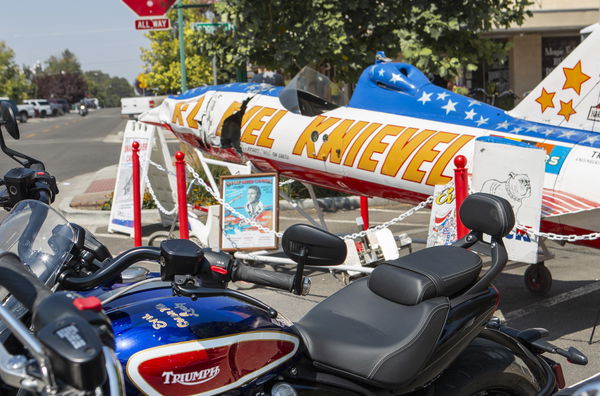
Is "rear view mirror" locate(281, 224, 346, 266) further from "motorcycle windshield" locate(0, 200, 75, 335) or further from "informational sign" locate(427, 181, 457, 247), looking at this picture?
"informational sign" locate(427, 181, 457, 247)

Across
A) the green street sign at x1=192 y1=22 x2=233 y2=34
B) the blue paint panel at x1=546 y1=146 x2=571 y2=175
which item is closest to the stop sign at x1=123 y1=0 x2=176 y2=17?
the green street sign at x1=192 y1=22 x2=233 y2=34

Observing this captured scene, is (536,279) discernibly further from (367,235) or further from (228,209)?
(228,209)

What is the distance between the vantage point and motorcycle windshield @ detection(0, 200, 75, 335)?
235 centimetres

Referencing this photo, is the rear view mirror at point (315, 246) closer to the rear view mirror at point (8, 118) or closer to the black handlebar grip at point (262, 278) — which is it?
the black handlebar grip at point (262, 278)

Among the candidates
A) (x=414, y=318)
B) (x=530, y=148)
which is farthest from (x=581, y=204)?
(x=414, y=318)

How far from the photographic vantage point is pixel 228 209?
710 cm

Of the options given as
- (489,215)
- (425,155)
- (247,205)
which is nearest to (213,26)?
(247,205)

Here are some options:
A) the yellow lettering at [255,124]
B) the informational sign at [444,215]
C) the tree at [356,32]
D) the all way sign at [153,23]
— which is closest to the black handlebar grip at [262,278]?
the informational sign at [444,215]

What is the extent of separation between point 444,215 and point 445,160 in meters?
0.47

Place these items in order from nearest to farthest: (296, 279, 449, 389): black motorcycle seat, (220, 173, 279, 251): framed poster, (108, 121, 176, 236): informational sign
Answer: (296, 279, 449, 389): black motorcycle seat
(220, 173, 279, 251): framed poster
(108, 121, 176, 236): informational sign

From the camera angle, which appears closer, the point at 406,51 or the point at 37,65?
the point at 406,51

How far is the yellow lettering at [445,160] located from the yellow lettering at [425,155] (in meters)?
0.07

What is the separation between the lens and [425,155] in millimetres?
6039

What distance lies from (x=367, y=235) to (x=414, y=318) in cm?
414
